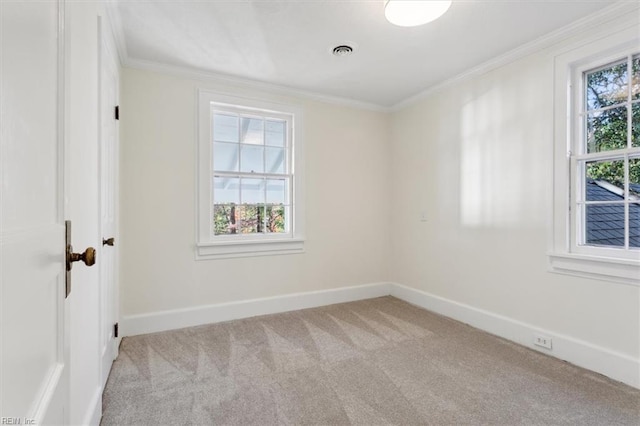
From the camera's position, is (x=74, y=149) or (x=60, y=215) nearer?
(x=60, y=215)

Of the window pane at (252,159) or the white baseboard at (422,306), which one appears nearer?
the white baseboard at (422,306)

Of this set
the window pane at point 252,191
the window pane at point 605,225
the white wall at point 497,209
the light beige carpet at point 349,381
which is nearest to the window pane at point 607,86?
the white wall at point 497,209

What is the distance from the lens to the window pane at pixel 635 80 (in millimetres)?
2111

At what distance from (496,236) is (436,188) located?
2.81 ft

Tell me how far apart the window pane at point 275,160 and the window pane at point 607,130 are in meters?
2.74

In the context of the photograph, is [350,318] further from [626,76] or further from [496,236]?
[626,76]

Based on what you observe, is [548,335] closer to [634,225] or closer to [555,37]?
[634,225]

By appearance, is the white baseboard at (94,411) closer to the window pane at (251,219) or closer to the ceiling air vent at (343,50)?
the window pane at (251,219)

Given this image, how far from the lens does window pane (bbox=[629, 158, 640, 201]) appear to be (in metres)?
2.11

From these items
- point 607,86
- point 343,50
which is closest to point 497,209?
point 607,86

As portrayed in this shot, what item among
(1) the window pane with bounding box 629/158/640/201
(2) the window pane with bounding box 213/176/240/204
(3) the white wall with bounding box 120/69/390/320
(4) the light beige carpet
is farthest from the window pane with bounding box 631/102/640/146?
(2) the window pane with bounding box 213/176/240/204

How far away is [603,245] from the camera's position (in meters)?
2.26

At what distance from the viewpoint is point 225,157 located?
129 inches

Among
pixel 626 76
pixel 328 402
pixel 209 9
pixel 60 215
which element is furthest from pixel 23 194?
pixel 626 76
